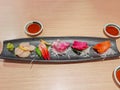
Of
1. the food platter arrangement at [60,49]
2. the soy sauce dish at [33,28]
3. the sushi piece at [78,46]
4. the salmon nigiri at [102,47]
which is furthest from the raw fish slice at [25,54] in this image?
the salmon nigiri at [102,47]

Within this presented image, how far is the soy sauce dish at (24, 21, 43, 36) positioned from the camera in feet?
3.71

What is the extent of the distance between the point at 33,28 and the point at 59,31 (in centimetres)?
18

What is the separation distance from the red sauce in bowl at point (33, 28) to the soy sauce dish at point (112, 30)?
0.45 m

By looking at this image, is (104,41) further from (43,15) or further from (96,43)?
(43,15)

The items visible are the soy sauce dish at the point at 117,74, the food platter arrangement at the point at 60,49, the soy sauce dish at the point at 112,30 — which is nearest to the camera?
the soy sauce dish at the point at 117,74

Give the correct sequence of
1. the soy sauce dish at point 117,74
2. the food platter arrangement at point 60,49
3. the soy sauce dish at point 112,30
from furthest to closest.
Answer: the soy sauce dish at point 112,30 → the food platter arrangement at point 60,49 → the soy sauce dish at point 117,74

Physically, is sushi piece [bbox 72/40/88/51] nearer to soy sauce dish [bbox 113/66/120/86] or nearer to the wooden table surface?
the wooden table surface

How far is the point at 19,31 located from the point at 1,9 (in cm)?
26

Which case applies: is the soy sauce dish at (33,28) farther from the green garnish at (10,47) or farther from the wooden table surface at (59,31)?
the green garnish at (10,47)

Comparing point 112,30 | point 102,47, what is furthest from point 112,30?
point 102,47

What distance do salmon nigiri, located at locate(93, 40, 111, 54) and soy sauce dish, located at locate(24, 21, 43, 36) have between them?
381 mm

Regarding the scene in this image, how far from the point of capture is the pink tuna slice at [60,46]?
1.04 meters

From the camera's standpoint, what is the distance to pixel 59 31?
1.17 metres

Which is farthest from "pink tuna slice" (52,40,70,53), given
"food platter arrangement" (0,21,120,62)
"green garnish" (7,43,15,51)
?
"green garnish" (7,43,15,51)
